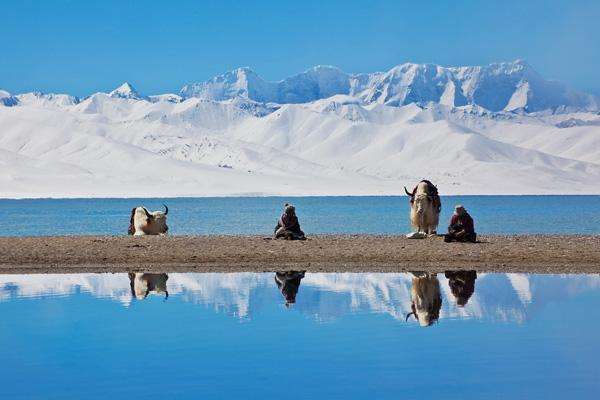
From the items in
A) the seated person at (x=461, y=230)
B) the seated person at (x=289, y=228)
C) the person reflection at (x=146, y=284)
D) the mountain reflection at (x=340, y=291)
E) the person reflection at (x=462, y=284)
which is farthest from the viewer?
the seated person at (x=289, y=228)

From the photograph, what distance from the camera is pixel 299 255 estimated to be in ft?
79.9

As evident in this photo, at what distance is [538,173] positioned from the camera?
199m

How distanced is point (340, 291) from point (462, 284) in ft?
6.97

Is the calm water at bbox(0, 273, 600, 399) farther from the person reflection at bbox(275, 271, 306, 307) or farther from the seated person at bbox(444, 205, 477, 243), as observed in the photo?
the seated person at bbox(444, 205, 477, 243)

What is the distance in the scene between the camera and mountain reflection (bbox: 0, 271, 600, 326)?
50.7ft

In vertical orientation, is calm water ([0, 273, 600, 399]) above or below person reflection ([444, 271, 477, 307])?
below

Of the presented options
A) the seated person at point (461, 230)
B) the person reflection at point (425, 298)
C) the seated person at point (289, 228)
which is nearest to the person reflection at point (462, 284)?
the person reflection at point (425, 298)

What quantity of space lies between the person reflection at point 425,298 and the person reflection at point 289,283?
72.0 inches

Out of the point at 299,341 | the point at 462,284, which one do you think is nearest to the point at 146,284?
the point at 462,284

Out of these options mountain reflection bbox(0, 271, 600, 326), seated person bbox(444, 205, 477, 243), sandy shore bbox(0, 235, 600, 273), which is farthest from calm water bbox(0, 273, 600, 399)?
seated person bbox(444, 205, 477, 243)

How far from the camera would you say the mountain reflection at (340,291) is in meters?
15.4

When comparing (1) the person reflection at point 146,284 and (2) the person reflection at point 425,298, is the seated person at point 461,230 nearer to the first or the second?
(2) the person reflection at point 425,298

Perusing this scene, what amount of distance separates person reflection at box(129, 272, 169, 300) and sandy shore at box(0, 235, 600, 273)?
1.33 meters

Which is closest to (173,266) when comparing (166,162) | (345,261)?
(345,261)
